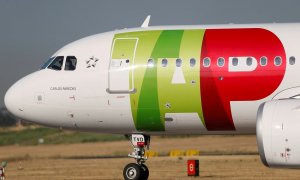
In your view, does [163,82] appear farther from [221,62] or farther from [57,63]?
[57,63]

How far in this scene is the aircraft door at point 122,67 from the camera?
2833cm

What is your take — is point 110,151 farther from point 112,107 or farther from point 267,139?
point 267,139

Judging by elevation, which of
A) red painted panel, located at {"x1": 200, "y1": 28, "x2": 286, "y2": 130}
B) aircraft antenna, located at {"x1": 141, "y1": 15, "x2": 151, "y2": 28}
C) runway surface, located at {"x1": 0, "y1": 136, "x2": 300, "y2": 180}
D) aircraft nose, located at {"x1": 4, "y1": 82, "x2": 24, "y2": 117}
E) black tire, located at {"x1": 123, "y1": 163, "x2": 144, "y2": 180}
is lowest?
runway surface, located at {"x1": 0, "y1": 136, "x2": 300, "y2": 180}

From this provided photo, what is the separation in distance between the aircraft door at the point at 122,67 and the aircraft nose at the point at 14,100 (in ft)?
10.2

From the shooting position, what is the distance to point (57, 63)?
1177 inches

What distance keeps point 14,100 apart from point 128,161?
2414cm

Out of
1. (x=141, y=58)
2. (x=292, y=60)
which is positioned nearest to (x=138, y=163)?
(x=141, y=58)

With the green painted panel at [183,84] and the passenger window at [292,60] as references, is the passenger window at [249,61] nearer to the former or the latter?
the passenger window at [292,60]

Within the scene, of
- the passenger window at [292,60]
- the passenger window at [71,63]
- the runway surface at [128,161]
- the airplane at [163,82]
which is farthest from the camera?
the runway surface at [128,161]

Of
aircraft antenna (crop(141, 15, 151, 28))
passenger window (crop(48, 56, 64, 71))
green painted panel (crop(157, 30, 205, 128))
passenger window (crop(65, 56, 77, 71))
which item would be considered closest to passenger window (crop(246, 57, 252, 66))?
green painted panel (crop(157, 30, 205, 128))

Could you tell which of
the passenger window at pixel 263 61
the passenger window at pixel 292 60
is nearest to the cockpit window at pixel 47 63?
the passenger window at pixel 263 61

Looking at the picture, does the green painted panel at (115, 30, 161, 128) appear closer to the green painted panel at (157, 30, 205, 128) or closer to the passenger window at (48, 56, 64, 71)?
the green painted panel at (157, 30, 205, 128)

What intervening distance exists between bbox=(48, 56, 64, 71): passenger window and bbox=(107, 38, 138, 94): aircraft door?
1976mm

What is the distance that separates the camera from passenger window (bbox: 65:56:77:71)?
2942 centimetres
